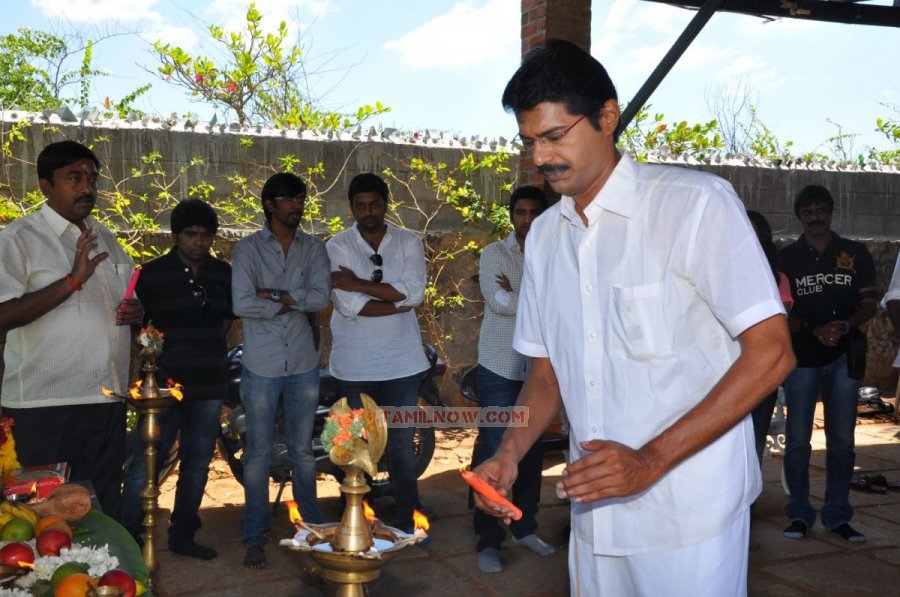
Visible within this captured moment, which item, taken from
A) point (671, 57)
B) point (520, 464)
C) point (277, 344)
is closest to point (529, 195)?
point (520, 464)

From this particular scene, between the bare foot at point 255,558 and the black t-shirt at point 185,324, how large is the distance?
0.90 metres

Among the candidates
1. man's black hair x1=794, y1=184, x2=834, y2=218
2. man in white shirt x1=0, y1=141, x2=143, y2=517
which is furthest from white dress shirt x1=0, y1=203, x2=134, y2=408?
man's black hair x1=794, y1=184, x2=834, y2=218

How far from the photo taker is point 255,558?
5.06m

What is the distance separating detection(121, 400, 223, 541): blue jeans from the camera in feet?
17.3

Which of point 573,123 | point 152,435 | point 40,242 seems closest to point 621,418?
point 573,123

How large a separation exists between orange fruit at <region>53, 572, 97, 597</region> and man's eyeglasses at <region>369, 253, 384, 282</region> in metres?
3.67

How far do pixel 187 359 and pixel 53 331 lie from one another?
3.01ft

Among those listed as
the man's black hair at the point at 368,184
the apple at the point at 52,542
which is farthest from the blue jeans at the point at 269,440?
the apple at the point at 52,542

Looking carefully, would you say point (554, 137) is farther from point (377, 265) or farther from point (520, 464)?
point (377, 265)

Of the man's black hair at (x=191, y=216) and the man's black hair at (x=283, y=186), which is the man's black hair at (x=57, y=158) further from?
the man's black hair at (x=283, y=186)

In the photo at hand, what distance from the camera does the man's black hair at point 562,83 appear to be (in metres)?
2.13

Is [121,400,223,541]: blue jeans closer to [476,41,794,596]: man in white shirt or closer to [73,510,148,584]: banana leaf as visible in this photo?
[73,510,148,584]: banana leaf

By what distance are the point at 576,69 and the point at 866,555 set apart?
438 cm

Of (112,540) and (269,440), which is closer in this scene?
(112,540)
